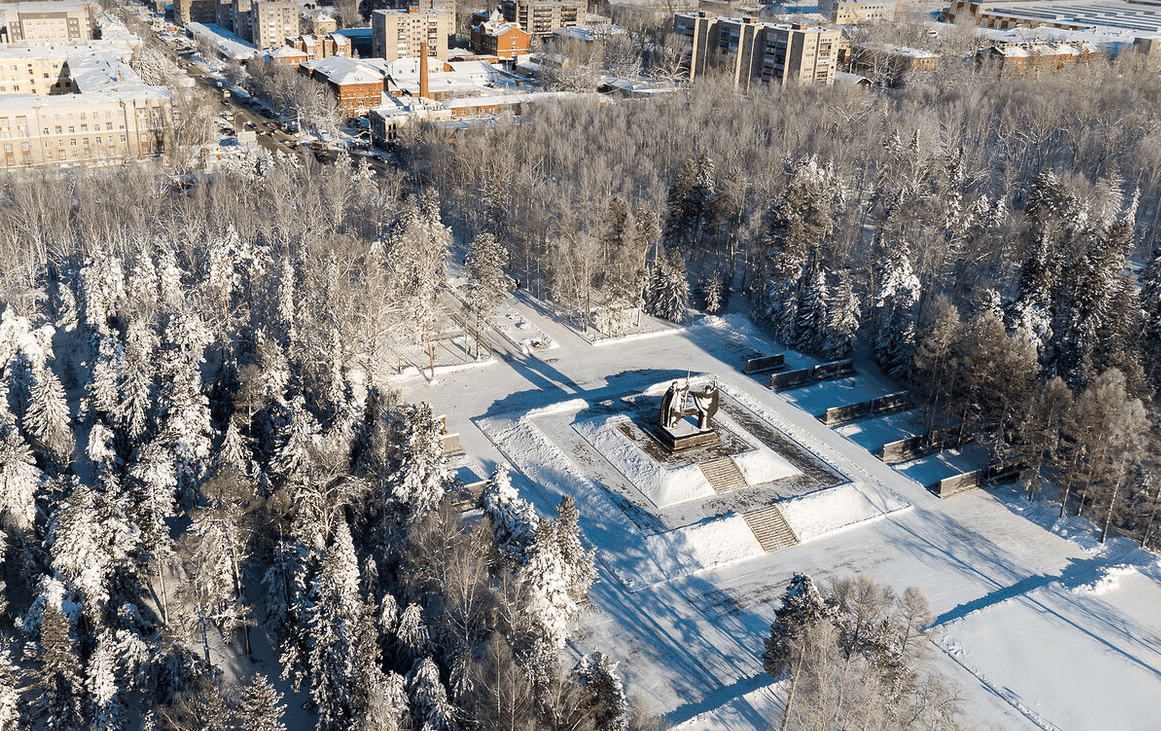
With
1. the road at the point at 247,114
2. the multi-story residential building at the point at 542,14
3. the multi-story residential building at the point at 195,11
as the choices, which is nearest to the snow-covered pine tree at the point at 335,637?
the road at the point at 247,114

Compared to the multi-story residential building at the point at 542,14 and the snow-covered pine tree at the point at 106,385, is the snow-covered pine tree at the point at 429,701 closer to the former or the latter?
the snow-covered pine tree at the point at 106,385

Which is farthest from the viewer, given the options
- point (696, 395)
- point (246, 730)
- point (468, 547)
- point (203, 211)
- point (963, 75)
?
point (963, 75)

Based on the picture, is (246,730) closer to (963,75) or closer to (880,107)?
(880,107)

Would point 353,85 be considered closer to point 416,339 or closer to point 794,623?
point 416,339

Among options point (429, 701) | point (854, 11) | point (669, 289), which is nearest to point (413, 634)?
point (429, 701)

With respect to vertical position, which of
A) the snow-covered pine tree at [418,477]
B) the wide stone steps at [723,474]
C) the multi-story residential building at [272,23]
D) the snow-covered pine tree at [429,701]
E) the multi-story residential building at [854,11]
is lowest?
the wide stone steps at [723,474]

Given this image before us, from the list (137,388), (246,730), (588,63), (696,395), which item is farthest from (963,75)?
(246,730)

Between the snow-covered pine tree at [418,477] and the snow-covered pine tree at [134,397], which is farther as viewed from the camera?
the snow-covered pine tree at [134,397]

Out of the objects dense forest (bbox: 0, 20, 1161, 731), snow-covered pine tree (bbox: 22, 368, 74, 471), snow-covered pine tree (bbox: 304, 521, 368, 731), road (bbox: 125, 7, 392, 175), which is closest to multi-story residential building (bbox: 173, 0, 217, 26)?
road (bbox: 125, 7, 392, 175)
